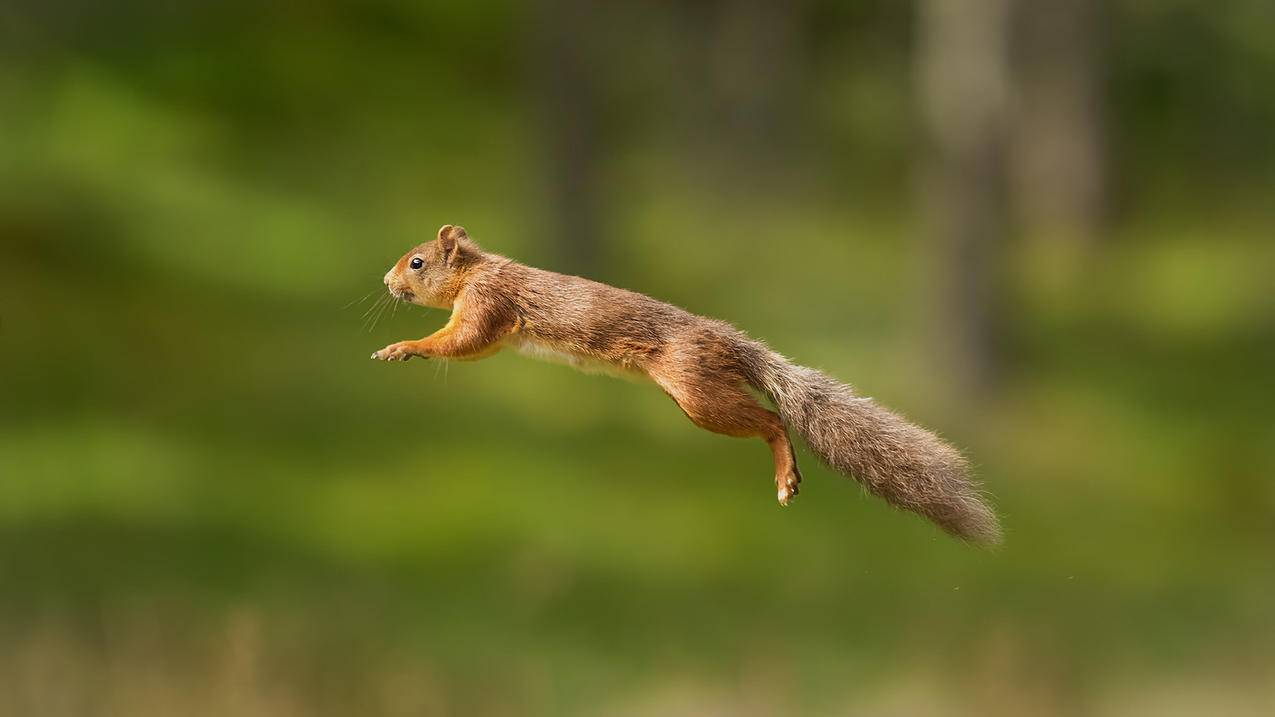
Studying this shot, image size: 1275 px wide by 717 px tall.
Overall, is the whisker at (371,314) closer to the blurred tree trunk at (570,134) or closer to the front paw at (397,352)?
the front paw at (397,352)

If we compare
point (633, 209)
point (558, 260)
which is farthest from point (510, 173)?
point (558, 260)

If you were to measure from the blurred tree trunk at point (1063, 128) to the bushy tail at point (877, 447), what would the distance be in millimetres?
28767

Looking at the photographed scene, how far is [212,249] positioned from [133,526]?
3612mm

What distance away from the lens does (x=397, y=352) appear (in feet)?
6.97

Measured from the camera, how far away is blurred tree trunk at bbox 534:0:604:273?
17516mm

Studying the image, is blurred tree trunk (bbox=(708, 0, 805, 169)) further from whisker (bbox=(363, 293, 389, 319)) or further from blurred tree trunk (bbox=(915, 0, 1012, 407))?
whisker (bbox=(363, 293, 389, 319))

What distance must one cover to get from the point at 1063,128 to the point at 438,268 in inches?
1241

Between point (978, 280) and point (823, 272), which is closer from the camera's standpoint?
point (978, 280)

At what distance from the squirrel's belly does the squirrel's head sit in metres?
0.19

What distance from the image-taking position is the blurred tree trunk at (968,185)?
687 inches

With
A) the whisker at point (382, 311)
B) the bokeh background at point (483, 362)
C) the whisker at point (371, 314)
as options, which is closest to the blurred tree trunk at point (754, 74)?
the bokeh background at point (483, 362)

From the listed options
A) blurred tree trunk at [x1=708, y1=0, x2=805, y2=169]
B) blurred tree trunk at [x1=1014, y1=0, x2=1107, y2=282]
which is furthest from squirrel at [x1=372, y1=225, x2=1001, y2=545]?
blurred tree trunk at [x1=708, y1=0, x2=805, y2=169]

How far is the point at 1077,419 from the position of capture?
64.4 feet

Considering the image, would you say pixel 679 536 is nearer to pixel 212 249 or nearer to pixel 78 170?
pixel 212 249
